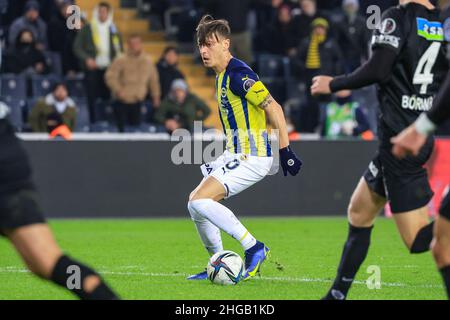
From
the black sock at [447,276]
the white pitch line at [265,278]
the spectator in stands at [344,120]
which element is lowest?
the spectator in stands at [344,120]

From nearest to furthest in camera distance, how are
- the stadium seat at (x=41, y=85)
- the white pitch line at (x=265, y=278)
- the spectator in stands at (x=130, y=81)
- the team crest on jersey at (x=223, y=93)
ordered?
the white pitch line at (x=265, y=278), the team crest on jersey at (x=223, y=93), the spectator in stands at (x=130, y=81), the stadium seat at (x=41, y=85)

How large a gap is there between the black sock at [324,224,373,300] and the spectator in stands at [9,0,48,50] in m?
11.6

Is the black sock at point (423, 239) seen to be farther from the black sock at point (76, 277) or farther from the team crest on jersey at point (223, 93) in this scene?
the team crest on jersey at point (223, 93)

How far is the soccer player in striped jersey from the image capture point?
885 cm

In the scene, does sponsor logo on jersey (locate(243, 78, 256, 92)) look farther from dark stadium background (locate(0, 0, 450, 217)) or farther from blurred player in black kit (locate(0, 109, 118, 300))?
dark stadium background (locate(0, 0, 450, 217))

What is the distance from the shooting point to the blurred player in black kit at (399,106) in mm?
6996

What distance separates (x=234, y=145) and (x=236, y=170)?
0.24 metres

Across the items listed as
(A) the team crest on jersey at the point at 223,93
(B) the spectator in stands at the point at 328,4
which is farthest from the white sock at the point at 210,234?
(B) the spectator in stands at the point at 328,4

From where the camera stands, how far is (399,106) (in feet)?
23.9

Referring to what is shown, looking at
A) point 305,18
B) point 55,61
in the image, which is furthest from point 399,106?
A: point 305,18

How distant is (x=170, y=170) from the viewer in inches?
643

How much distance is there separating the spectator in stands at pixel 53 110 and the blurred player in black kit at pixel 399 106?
10196 mm

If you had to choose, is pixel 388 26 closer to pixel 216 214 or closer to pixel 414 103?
pixel 414 103

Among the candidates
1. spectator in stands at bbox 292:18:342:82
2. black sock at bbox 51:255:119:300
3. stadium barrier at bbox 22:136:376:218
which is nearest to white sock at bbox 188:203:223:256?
black sock at bbox 51:255:119:300
